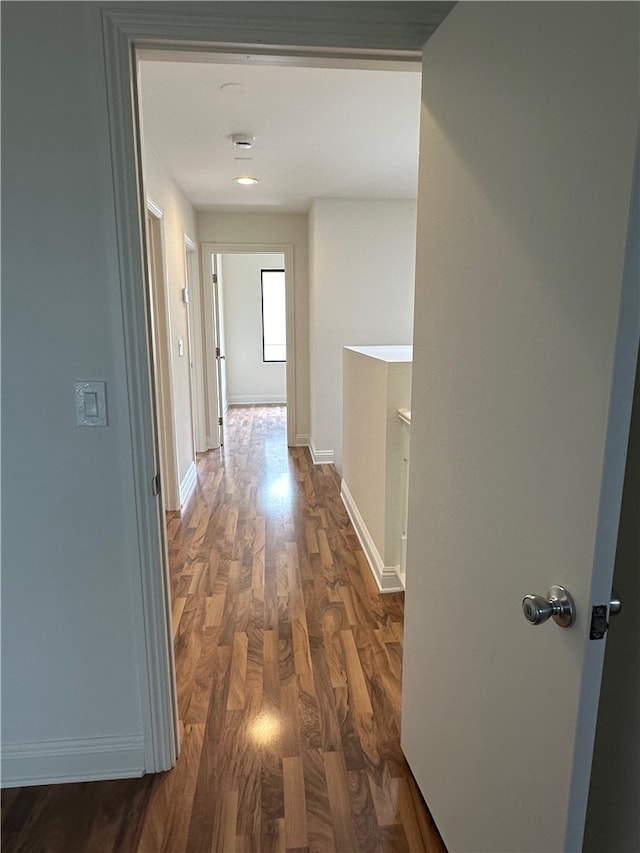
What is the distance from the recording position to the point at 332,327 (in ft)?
15.4

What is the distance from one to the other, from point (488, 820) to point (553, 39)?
142 cm

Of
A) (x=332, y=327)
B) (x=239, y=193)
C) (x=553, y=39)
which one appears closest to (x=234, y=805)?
(x=553, y=39)

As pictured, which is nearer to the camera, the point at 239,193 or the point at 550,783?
the point at 550,783

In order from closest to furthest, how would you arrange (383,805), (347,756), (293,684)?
1. (383,805)
2. (347,756)
3. (293,684)

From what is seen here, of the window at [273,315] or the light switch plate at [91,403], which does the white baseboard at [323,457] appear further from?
the light switch plate at [91,403]

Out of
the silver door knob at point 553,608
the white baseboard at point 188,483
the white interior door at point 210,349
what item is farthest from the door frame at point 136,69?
the white interior door at point 210,349

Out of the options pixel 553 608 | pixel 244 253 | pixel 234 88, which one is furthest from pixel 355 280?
pixel 553 608

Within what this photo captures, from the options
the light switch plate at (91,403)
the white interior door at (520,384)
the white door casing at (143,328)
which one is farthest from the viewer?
the light switch plate at (91,403)

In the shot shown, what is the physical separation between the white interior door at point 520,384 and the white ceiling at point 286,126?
24.0 inches

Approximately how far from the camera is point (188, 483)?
4.20 m

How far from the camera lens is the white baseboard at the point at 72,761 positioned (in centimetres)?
154

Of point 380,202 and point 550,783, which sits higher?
point 380,202

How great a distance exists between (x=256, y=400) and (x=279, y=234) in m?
3.50

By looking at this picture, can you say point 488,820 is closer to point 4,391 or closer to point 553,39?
point 553,39
